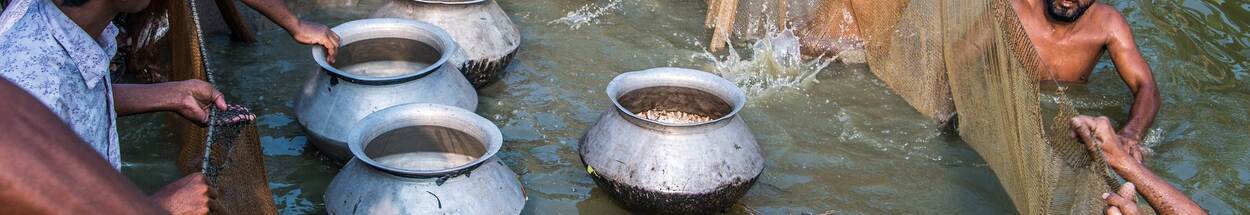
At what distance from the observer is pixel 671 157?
438 centimetres

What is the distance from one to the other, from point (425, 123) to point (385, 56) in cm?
123

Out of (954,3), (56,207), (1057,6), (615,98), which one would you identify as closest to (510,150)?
(615,98)

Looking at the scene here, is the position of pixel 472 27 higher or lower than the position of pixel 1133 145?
higher

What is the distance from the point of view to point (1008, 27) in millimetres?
4605

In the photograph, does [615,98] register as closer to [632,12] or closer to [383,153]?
[383,153]

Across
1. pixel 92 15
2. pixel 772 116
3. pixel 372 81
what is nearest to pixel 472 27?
pixel 372 81

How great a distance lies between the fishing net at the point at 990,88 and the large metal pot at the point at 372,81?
2424 mm

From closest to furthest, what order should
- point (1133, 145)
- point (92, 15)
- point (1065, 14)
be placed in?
1. point (92, 15)
2. point (1133, 145)
3. point (1065, 14)

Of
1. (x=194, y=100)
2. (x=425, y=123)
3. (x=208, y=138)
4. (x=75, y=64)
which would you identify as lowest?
(x=425, y=123)

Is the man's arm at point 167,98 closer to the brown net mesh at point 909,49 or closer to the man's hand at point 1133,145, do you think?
the brown net mesh at point 909,49

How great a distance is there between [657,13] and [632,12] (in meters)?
0.19

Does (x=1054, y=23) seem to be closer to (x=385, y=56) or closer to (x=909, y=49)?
(x=909, y=49)

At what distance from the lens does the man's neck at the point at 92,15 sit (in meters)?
3.29

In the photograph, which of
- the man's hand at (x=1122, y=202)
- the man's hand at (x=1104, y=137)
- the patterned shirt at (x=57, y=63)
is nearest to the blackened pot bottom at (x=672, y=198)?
the man's hand at (x=1104, y=137)
